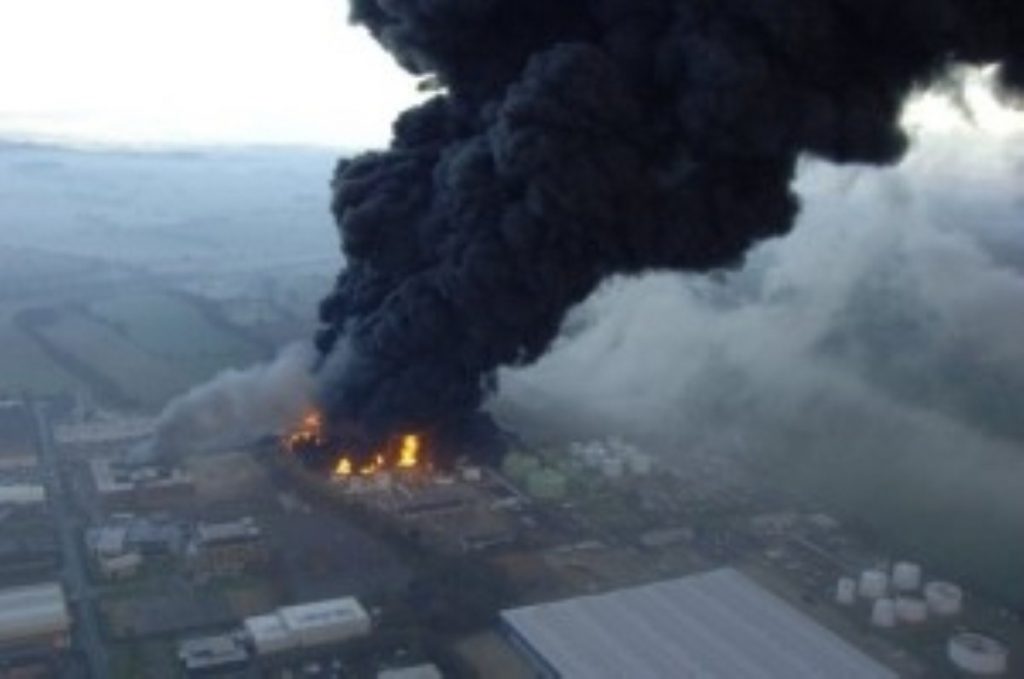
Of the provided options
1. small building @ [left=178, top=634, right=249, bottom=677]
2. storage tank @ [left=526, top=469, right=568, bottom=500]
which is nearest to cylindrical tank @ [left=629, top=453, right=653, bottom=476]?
storage tank @ [left=526, top=469, right=568, bottom=500]

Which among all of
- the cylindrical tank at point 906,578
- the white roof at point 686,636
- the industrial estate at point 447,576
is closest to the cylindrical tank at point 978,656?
the industrial estate at point 447,576

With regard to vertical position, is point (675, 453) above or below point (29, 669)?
above

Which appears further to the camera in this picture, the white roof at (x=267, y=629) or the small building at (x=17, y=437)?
the small building at (x=17, y=437)

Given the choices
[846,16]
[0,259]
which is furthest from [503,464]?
[0,259]

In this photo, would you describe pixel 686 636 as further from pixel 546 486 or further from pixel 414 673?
pixel 546 486

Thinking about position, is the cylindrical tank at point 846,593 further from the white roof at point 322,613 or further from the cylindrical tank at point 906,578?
the white roof at point 322,613

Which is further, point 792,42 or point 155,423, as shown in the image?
point 155,423

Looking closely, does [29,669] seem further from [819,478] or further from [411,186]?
[819,478]
